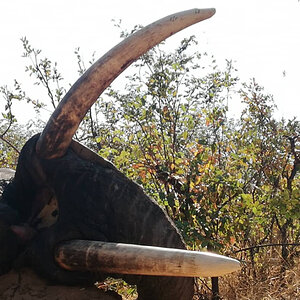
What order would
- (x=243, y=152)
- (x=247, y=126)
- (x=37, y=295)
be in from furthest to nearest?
(x=247, y=126) < (x=243, y=152) < (x=37, y=295)

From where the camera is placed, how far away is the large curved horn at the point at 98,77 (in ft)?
9.38

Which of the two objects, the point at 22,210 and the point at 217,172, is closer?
the point at 22,210

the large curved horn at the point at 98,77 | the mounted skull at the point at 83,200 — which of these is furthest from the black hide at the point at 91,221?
the large curved horn at the point at 98,77

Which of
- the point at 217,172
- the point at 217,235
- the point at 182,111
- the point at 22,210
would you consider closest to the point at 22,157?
the point at 22,210

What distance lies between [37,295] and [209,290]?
329 cm

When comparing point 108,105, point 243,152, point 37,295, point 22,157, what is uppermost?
point 108,105

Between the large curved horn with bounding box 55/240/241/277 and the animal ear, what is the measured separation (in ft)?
1.03

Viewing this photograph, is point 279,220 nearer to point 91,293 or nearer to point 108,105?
point 108,105

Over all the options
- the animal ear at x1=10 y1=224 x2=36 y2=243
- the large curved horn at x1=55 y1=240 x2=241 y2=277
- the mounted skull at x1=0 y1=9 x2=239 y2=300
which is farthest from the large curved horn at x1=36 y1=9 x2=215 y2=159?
the large curved horn at x1=55 y1=240 x2=241 y2=277

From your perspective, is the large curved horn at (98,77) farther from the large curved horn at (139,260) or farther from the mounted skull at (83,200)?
the large curved horn at (139,260)

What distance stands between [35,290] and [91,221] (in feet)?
1.54

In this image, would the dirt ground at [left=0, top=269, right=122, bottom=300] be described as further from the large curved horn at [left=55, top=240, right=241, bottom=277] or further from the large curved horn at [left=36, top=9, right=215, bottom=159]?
the large curved horn at [left=36, top=9, right=215, bottom=159]

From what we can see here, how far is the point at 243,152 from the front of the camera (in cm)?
606

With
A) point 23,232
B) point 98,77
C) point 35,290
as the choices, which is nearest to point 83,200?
point 23,232
